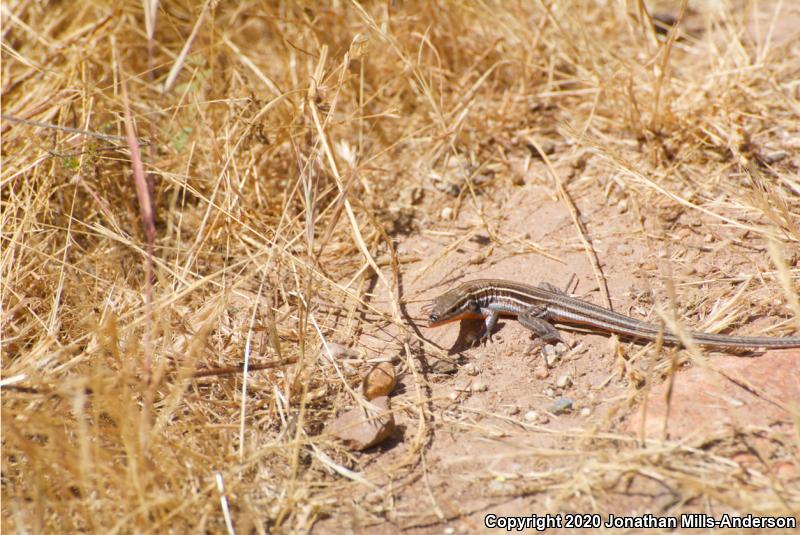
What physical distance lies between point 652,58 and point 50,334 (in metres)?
4.56

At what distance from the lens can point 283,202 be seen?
4.72m

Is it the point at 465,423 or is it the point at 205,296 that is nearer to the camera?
the point at 465,423

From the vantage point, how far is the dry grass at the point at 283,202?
2.85 metres

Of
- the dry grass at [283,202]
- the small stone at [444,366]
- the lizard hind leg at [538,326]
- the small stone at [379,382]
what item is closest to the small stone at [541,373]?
the lizard hind leg at [538,326]

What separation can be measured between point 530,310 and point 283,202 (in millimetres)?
1951

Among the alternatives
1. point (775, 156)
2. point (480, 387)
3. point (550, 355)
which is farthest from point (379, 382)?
point (775, 156)

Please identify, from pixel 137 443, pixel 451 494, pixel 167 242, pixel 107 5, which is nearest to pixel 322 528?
pixel 451 494

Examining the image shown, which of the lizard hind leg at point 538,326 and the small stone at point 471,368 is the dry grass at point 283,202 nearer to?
the small stone at point 471,368

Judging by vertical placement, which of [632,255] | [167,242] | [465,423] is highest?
[632,255]

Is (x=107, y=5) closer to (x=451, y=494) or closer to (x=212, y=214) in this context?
(x=212, y=214)

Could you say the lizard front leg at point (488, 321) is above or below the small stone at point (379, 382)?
above

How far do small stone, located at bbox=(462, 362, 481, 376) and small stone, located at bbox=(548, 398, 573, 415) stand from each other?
20.4 inches

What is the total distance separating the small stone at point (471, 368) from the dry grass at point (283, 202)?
0.29 meters

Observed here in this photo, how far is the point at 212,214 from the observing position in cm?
463
